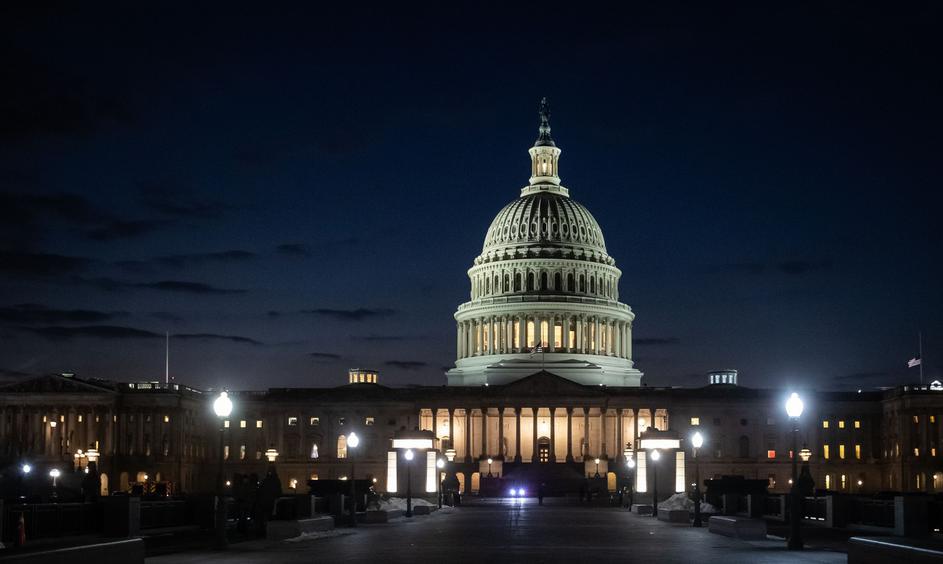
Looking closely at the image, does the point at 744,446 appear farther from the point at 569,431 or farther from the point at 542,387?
the point at 542,387

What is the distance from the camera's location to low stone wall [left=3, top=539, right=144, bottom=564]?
26.1m

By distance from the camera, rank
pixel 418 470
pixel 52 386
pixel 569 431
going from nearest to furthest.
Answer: pixel 418 470
pixel 52 386
pixel 569 431

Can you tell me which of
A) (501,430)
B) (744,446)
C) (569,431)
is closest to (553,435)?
(569,431)

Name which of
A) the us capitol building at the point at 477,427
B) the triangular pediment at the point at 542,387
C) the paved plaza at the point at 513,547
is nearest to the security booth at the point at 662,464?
the paved plaza at the point at 513,547

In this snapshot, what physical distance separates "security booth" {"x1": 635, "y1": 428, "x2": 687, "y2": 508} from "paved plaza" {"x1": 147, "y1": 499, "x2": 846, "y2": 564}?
31342mm

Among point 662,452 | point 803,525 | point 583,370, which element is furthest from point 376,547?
point 583,370

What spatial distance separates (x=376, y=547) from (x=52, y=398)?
5336 inches

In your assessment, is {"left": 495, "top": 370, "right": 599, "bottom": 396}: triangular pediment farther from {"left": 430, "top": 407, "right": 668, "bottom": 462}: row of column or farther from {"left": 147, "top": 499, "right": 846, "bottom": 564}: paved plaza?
{"left": 147, "top": 499, "right": 846, "bottom": 564}: paved plaza

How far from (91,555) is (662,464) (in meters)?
70.3

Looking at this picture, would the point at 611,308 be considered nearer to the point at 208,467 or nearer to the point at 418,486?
the point at 208,467

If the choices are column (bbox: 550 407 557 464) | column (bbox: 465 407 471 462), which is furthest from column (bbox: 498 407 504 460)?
column (bbox: 550 407 557 464)

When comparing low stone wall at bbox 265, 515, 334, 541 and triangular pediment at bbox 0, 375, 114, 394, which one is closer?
low stone wall at bbox 265, 515, 334, 541

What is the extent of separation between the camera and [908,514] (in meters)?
47.5

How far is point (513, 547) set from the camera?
4353cm
